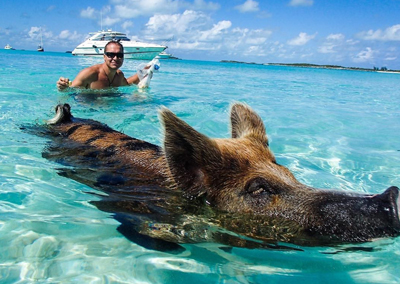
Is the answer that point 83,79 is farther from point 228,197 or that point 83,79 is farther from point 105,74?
point 228,197

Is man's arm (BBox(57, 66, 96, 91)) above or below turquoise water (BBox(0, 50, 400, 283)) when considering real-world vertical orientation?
above

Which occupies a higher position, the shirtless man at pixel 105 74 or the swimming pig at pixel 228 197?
the shirtless man at pixel 105 74

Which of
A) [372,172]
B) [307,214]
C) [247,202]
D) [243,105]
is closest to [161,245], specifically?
[247,202]

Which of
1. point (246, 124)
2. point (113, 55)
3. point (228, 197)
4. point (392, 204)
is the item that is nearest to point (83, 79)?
point (113, 55)

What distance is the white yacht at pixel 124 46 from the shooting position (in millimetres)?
62031

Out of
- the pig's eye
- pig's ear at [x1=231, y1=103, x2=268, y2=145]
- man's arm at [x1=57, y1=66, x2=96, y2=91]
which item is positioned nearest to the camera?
the pig's eye

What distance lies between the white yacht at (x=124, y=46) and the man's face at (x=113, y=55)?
5026 cm

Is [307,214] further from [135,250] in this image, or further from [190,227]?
[135,250]

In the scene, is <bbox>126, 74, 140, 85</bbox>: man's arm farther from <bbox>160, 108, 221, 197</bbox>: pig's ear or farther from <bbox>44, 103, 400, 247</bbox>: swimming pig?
<bbox>160, 108, 221, 197</bbox>: pig's ear

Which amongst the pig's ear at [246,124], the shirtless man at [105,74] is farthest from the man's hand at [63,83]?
the pig's ear at [246,124]

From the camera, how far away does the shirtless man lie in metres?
10.3

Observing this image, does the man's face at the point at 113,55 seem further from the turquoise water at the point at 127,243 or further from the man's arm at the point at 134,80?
the turquoise water at the point at 127,243

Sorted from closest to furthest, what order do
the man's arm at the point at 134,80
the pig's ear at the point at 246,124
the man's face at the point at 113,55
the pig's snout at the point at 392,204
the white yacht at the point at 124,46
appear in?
the pig's snout at the point at 392,204
the pig's ear at the point at 246,124
the man's face at the point at 113,55
the man's arm at the point at 134,80
the white yacht at the point at 124,46

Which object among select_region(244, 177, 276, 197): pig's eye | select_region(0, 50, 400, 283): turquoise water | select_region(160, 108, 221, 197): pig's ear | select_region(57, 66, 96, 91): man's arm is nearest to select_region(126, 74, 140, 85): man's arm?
select_region(57, 66, 96, 91): man's arm
